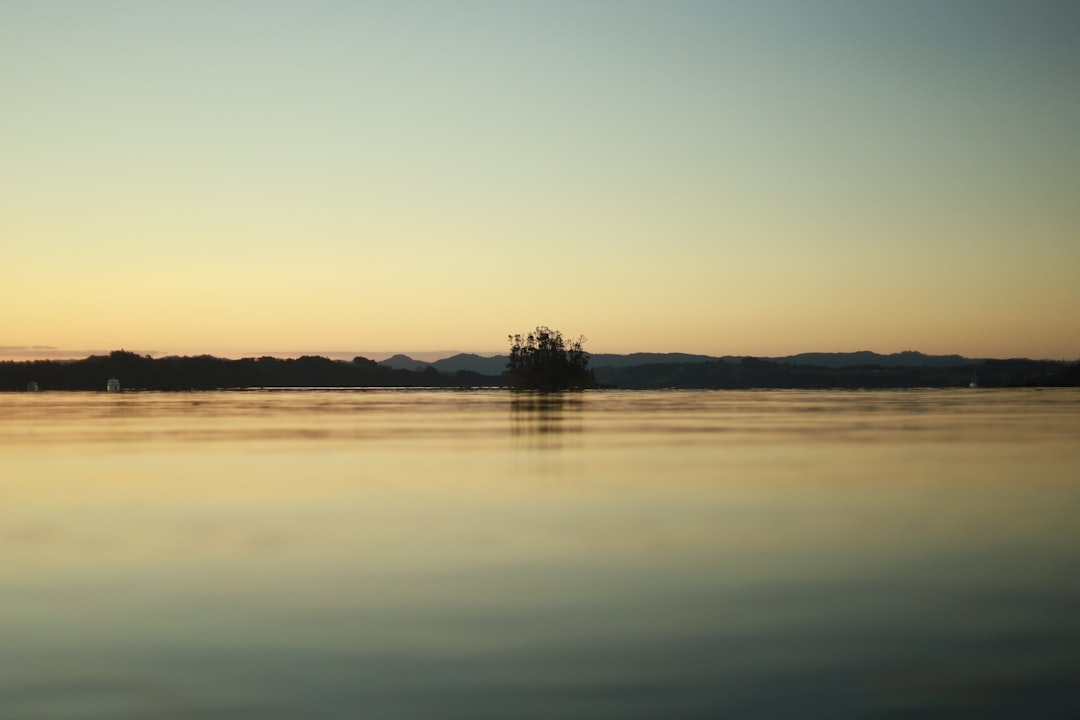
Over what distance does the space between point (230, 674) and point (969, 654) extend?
5.75 metres

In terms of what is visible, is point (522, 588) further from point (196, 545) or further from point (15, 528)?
point (15, 528)

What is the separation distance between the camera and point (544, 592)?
11.3 m

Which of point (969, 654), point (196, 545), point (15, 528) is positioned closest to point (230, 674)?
point (969, 654)

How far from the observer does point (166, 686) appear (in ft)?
26.1

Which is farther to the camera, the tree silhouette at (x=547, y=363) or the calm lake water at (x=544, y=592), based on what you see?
the tree silhouette at (x=547, y=363)

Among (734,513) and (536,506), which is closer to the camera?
(734,513)

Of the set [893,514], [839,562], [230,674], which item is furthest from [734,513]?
[230,674]

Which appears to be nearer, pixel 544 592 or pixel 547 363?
pixel 544 592

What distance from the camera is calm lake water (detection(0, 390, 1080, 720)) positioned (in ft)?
25.2

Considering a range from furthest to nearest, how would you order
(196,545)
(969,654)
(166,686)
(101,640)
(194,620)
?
(196,545) < (194,620) < (101,640) < (969,654) < (166,686)

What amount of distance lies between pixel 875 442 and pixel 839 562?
2242cm

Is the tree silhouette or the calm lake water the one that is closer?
the calm lake water

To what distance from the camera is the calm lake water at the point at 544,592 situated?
25.2 feet

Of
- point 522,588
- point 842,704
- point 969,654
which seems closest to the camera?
point 842,704
